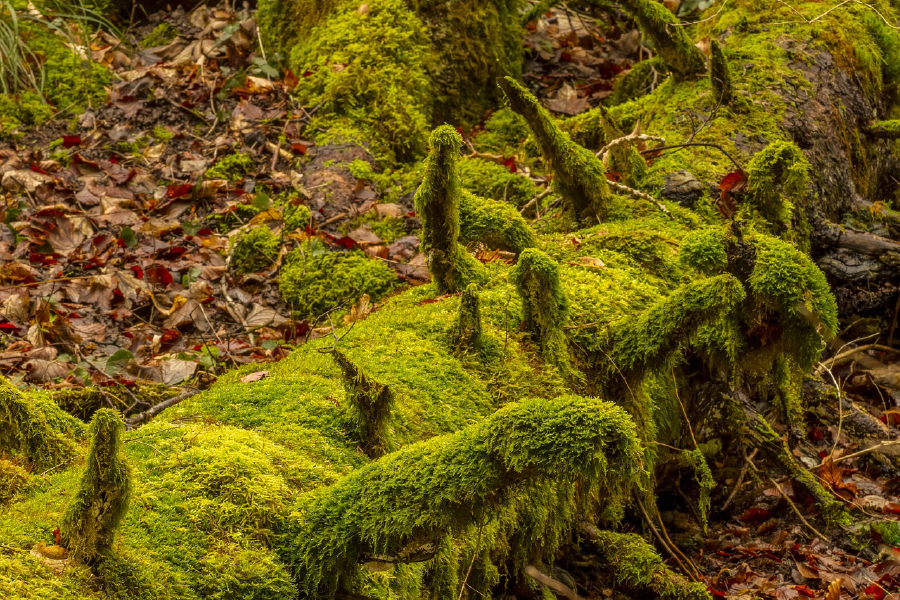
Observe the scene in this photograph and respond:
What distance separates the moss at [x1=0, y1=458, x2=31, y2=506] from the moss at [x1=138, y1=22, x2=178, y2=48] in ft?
19.1

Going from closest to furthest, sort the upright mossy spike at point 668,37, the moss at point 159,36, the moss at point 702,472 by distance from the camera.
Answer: the moss at point 702,472, the upright mossy spike at point 668,37, the moss at point 159,36

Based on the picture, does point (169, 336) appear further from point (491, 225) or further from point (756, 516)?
point (756, 516)

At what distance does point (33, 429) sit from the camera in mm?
2094

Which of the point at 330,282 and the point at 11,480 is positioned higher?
the point at 11,480

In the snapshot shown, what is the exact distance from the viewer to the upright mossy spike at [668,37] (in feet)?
15.8

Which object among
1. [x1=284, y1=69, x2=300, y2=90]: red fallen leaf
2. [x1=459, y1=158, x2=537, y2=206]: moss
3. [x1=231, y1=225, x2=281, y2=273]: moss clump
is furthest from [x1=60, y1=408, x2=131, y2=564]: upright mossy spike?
[x1=284, y1=69, x2=300, y2=90]: red fallen leaf

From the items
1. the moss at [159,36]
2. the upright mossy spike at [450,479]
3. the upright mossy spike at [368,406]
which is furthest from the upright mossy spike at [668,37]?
the moss at [159,36]

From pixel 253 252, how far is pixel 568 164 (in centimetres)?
224

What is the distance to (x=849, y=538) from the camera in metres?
3.57

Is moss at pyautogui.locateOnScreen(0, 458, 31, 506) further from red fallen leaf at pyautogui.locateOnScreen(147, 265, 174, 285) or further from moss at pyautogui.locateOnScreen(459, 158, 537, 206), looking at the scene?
moss at pyautogui.locateOnScreen(459, 158, 537, 206)

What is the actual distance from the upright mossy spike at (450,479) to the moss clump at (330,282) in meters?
2.73

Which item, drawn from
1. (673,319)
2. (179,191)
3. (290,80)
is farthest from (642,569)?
(290,80)

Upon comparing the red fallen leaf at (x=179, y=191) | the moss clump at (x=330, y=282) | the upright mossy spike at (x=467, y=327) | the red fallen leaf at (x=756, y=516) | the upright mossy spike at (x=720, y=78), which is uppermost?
the upright mossy spike at (x=720, y=78)

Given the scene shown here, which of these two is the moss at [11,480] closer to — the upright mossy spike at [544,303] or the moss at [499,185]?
the upright mossy spike at [544,303]
